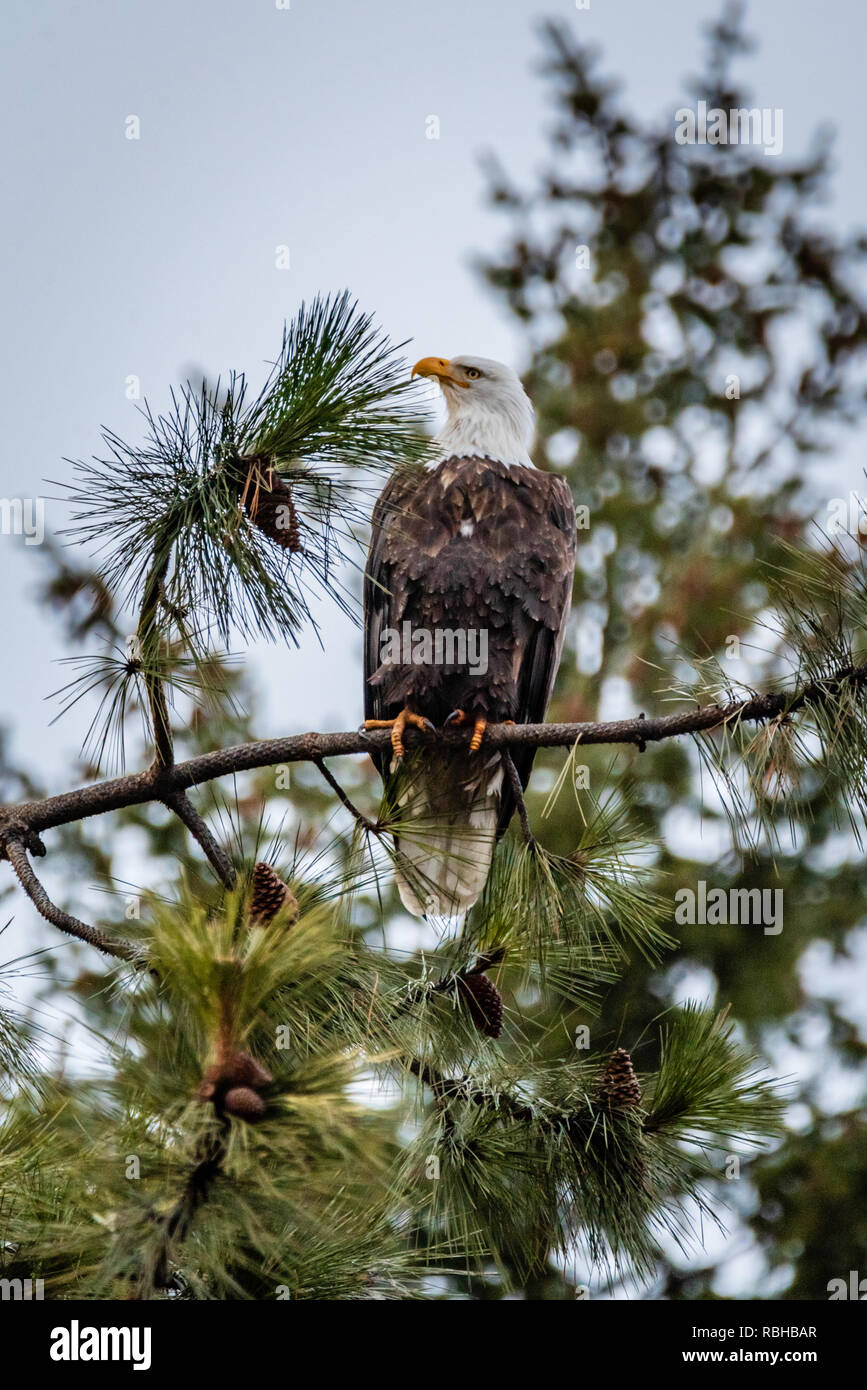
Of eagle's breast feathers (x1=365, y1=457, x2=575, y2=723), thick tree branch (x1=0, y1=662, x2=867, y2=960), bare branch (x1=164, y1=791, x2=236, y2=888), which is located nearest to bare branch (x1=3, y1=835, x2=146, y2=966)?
thick tree branch (x1=0, y1=662, x2=867, y2=960)

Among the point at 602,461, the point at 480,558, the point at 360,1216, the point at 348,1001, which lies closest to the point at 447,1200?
the point at 360,1216

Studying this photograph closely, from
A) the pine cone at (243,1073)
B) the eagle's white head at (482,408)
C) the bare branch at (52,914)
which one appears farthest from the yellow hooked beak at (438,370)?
the pine cone at (243,1073)

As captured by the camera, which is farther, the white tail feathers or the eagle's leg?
the eagle's leg

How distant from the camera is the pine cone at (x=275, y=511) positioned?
6.66ft

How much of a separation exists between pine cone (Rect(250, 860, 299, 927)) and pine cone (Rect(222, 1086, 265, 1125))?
49cm

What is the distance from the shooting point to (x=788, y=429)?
855cm

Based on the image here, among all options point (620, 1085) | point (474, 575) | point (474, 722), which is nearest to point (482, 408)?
point (474, 575)

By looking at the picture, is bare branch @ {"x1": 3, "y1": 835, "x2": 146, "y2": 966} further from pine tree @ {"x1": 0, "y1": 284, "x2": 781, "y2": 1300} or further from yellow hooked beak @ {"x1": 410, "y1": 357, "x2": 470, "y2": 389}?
yellow hooked beak @ {"x1": 410, "y1": 357, "x2": 470, "y2": 389}

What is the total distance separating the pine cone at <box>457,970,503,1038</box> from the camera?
240 centimetres

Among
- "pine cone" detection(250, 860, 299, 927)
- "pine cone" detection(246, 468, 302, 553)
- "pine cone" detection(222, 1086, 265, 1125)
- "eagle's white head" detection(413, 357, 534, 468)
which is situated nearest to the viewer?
"pine cone" detection(222, 1086, 265, 1125)

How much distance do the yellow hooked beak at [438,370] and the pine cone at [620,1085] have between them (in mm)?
2672

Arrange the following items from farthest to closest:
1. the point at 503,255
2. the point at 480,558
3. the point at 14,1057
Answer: the point at 503,255
the point at 480,558
the point at 14,1057

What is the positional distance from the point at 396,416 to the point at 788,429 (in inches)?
275
